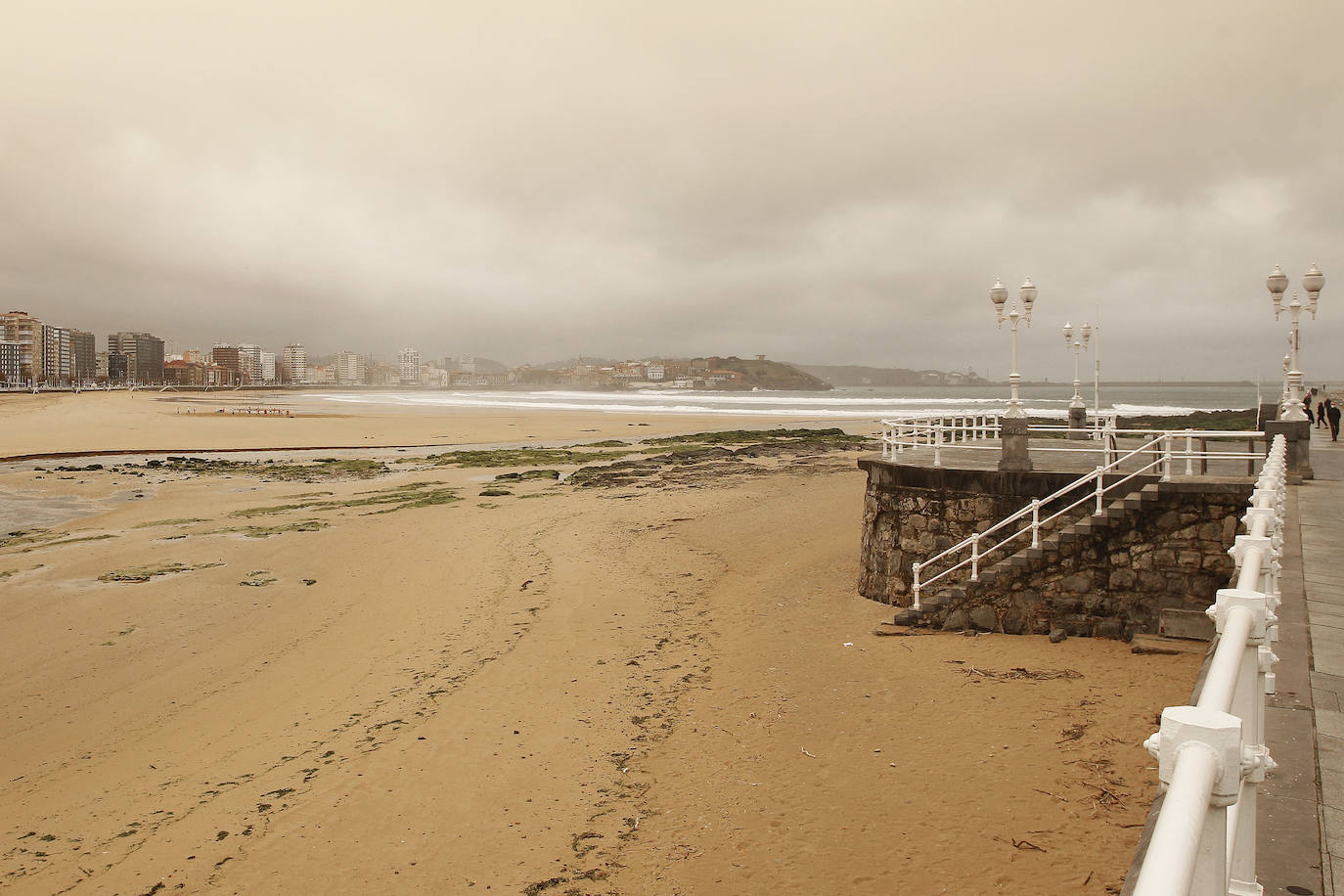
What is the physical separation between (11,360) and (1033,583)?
242868 mm

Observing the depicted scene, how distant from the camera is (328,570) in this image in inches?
573

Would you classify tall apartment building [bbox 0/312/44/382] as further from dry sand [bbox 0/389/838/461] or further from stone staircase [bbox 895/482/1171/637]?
stone staircase [bbox 895/482/1171/637]

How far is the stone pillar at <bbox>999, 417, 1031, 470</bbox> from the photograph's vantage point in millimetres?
11242

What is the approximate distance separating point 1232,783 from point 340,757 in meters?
7.44

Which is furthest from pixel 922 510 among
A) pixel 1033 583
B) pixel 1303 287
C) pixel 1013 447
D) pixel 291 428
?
pixel 291 428

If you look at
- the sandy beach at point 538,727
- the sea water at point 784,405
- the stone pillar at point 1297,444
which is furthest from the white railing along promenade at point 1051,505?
the sea water at point 784,405

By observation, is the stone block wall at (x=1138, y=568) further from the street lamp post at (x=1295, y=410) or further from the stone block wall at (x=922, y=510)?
the street lamp post at (x=1295, y=410)

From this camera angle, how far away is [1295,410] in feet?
42.7

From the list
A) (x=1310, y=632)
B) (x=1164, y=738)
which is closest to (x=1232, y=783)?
(x=1164, y=738)

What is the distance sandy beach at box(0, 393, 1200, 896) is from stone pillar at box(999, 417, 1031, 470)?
2603mm

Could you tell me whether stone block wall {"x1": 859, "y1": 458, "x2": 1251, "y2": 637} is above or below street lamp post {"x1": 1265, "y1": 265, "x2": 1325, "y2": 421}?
below

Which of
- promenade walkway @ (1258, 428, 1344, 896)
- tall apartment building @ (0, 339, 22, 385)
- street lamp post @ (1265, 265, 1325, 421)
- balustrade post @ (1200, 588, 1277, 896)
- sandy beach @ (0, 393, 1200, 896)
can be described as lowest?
sandy beach @ (0, 393, 1200, 896)

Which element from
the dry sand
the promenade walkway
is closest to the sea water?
the dry sand

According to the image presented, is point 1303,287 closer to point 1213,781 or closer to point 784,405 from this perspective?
point 1213,781
